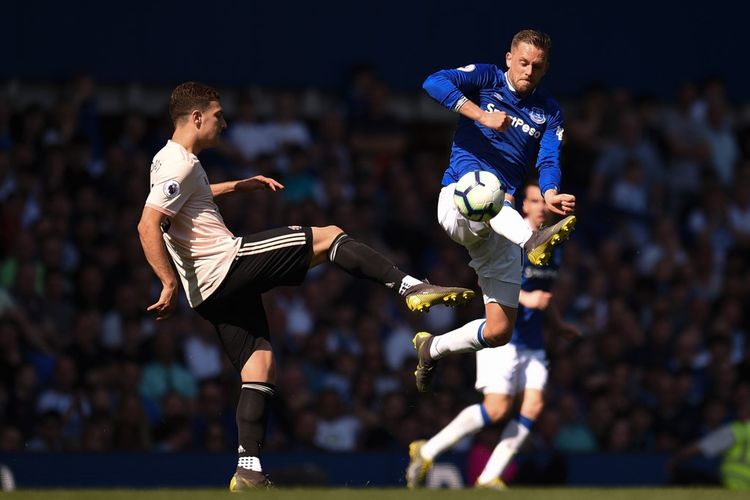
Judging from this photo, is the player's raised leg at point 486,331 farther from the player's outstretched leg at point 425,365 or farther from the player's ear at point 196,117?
the player's ear at point 196,117

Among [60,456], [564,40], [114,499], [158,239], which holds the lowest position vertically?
[60,456]

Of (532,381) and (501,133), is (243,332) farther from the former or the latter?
(532,381)

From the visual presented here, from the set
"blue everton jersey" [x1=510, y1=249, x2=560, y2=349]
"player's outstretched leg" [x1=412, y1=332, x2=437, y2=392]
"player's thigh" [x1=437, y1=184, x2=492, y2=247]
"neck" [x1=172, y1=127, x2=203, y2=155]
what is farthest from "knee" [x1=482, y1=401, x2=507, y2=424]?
"neck" [x1=172, y1=127, x2=203, y2=155]

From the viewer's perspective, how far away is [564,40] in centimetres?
1677

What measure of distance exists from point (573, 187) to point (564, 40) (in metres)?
2.15

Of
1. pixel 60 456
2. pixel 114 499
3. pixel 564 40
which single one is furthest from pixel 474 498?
pixel 564 40

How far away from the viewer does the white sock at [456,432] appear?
10352 millimetres

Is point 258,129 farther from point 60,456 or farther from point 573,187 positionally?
point 60,456

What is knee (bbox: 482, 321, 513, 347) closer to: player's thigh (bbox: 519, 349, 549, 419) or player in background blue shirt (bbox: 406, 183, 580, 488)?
player in background blue shirt (bbox: 406, 183, 580, 488)

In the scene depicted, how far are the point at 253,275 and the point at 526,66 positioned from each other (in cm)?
208

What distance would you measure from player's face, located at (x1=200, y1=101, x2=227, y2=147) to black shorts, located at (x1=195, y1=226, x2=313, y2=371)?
61 cm

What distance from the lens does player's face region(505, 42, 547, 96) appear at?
8906 mm

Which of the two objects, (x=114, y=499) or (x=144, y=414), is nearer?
(x=114, y=499)

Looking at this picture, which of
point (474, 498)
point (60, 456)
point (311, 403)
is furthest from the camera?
point (311, 403)
